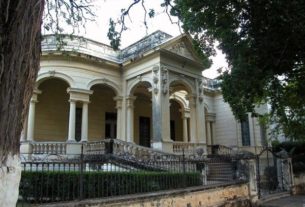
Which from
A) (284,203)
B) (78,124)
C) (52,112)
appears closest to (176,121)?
(78,124)

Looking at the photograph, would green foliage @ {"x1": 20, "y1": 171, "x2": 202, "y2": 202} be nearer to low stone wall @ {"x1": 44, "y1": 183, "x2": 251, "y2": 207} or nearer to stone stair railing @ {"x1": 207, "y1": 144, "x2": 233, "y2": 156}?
low stone wall @ {"x1": 44, "y1": 183, "x2": 251, "y2": 207}

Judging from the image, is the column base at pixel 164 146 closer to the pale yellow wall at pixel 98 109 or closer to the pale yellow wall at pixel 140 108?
the pale yellow wall at pixel 98 109

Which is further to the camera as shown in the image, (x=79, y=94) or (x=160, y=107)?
(x=79, y=94)

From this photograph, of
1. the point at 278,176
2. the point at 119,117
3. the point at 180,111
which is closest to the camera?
the point at 278,176

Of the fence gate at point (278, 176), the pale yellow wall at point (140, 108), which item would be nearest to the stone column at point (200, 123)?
the fence gate at point (278, 176)

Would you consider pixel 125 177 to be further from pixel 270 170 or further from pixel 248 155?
pixel 270 170

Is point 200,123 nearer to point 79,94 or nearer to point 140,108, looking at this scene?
point 140,108

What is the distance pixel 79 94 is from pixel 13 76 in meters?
14.2

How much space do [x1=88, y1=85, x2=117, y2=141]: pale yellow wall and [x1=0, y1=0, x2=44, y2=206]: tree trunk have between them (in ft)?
55.4

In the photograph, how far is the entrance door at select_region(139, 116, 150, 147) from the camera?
22172mm

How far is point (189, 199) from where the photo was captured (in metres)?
8.71

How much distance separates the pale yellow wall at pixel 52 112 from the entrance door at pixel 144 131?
5253 mm

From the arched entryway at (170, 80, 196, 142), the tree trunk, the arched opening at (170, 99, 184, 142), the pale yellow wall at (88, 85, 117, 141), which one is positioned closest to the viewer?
the tree trunk

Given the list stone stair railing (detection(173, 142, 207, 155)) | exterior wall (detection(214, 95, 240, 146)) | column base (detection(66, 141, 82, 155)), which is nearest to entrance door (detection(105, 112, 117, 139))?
column base (detection(66, 141, 82, 155))
